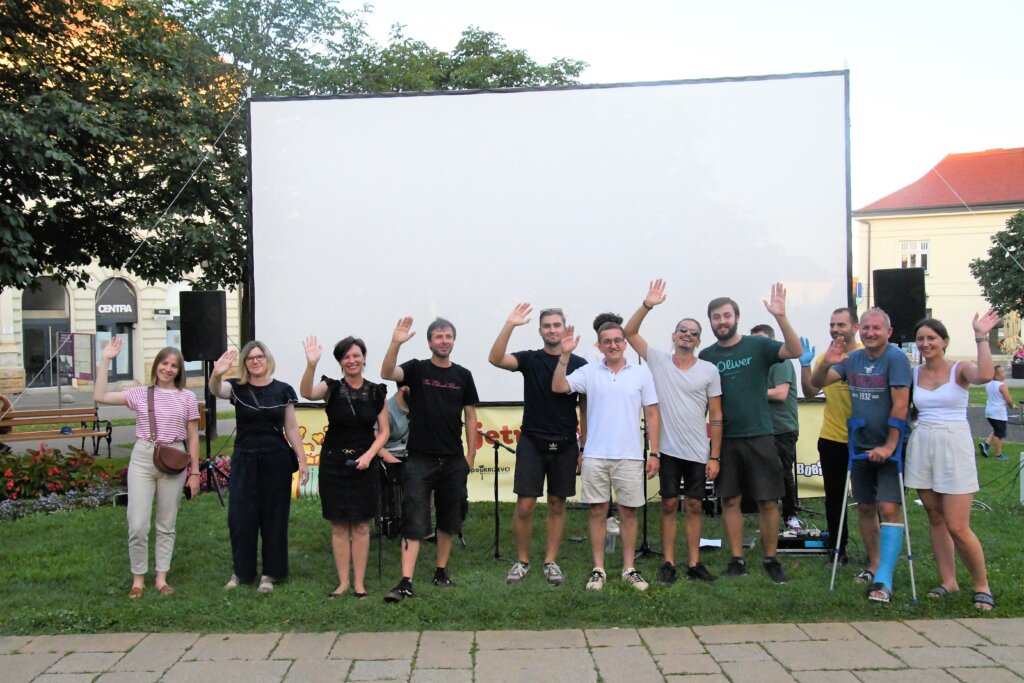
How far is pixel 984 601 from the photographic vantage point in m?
4.36

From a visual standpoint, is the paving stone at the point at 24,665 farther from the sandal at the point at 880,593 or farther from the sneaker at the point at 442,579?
the sandal at the point at 880,593

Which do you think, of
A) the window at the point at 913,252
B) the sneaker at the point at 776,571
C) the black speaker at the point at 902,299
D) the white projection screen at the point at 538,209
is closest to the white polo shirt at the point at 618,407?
the sneaker at the point at 776,571

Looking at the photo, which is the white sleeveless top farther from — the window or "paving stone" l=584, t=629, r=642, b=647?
the window

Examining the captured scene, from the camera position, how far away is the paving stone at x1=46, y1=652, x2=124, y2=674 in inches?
148

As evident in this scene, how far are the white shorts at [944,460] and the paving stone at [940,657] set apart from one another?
863mm

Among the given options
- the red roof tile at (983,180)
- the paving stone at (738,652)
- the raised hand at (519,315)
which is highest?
the red roof tile at (983,180)

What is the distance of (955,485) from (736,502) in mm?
1200

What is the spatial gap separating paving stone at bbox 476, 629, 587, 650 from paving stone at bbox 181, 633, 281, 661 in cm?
102

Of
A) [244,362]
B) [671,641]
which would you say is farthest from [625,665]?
[244,362]

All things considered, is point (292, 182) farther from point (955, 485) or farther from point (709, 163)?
point (955, 485)

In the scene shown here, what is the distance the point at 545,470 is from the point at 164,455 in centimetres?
220

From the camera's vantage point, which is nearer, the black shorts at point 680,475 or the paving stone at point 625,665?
the paving stone at point 625,665

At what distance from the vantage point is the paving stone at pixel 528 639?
4020 mm

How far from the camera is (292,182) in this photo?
7.47 meters
